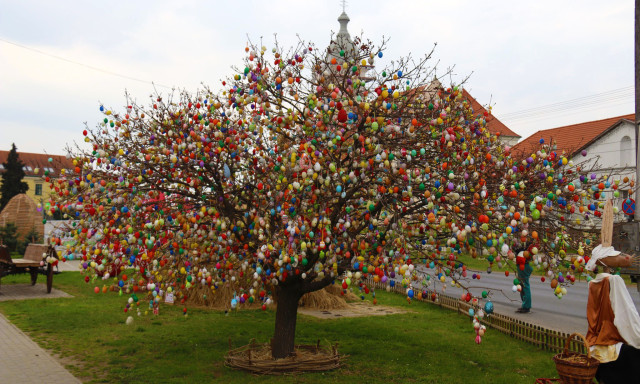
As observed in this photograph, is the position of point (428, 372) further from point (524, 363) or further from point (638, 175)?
point (638, 175)

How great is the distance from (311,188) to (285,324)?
2846 mm

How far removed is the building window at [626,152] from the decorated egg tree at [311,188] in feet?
112

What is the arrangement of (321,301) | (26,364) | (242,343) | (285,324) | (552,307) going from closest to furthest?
(285,324), (26,364), (242,343), (321,301), (552,307)

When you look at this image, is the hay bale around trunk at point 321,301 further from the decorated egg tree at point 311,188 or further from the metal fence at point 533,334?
the decorated egg tree at point 311,188

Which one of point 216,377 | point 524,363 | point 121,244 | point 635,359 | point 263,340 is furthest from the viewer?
point 263,340

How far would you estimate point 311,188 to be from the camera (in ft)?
21.6

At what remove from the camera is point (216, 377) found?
25.4 ft

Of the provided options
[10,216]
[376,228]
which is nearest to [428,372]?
[376,228]

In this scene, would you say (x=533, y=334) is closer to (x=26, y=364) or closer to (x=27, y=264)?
(x=26, y=364)

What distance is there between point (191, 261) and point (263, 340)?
3.71 meters

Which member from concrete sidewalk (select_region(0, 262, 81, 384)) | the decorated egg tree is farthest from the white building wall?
concrete sidewalk (select_region(0, 262, 81, 384))

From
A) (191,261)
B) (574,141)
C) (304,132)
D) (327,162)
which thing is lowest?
(191,261)

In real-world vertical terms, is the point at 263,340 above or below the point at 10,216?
below

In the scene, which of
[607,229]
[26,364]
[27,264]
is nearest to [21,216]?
[27,264]
